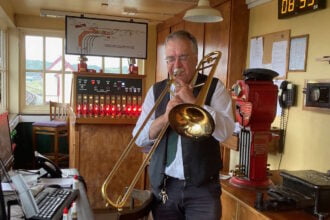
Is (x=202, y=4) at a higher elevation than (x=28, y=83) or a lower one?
higher

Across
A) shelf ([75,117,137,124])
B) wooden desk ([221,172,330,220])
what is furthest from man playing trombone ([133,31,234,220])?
shelf ([75,117,137,124])

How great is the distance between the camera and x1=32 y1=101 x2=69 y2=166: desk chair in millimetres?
Result: 5027

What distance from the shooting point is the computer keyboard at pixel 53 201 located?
1395mm

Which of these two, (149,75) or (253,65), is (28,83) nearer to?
(149,75)

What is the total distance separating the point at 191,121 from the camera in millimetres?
1430

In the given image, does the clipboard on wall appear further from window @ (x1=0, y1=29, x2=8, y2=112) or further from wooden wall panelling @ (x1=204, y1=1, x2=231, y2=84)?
window @ (x1=0, y1=29, x2=8, y2=112)

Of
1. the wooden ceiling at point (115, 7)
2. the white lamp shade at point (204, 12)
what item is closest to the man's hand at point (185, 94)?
the white lamp shade at point (204, 12)

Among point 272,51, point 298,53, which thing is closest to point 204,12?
point 272,51

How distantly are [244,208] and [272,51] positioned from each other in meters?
1.69

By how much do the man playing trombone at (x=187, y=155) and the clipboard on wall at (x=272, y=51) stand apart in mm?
1432

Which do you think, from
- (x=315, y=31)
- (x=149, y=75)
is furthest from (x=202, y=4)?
(x=149, y=75)

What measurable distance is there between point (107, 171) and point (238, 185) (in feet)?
6.29

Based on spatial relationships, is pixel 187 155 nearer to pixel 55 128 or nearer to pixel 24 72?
pixel 55 128

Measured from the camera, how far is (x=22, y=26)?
5.47 meters
